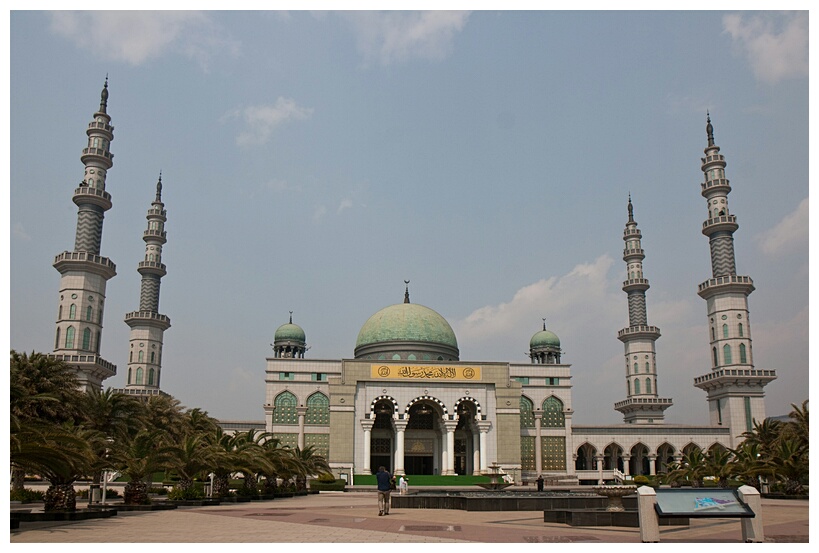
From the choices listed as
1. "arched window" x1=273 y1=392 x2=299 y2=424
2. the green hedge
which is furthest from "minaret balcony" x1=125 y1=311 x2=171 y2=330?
the green hedge

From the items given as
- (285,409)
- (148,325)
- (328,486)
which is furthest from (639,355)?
(148,325)

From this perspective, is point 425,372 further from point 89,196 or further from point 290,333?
point 89,196

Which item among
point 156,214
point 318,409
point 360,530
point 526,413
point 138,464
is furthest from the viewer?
point 156,214

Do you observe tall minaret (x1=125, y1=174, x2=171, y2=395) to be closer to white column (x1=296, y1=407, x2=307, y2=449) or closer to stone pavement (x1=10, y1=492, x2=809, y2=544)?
white column (x1=296, y1=407, x2=307, y2=449)

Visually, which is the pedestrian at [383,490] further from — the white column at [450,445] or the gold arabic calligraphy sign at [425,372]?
the gold arabic calligraphy sign at [425,372]

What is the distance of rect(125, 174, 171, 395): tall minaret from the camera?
54.6 meters

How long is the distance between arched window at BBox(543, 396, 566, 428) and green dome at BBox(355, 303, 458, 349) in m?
8.65

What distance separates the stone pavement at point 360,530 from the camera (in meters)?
12.1

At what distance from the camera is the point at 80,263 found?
152 feet

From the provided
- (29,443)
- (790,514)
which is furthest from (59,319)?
(790,514)

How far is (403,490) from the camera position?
27312 mm

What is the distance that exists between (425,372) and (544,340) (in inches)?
572

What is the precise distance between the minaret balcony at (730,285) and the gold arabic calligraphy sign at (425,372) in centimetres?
1793
